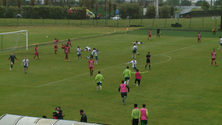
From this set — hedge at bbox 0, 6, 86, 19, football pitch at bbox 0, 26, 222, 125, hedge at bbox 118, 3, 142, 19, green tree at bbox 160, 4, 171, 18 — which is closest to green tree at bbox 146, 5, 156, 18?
green tree at bbox 160, 4, 171, 18

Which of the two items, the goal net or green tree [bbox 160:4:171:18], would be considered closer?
the goal net

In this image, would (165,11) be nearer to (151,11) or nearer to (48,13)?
(151,11)

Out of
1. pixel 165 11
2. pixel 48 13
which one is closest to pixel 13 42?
pixel 48 13

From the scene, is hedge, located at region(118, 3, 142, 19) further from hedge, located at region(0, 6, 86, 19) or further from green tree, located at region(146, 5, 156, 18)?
hedge, located at region(0, 6, 86, 19)

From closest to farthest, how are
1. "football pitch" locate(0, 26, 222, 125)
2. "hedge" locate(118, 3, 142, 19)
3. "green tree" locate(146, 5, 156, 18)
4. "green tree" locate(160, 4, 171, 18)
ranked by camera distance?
"football pitch" locate(0, 26, 222, 125) < "hedge" locate(118, 3, 142, 19) < "green tree" locate(146, 5, 156, 18) < "green tree" locate(160, 4, 171, 18)

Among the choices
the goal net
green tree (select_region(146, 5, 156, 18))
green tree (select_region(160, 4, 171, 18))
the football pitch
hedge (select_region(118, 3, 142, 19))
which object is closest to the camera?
the football pitch

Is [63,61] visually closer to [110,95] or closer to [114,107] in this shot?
[110,95]

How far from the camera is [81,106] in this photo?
69.5ft

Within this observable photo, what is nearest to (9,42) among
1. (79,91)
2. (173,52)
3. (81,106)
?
(173,52)

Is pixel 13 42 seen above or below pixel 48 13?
below

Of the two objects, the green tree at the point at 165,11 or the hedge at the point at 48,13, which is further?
the green tree at the point at 165,11

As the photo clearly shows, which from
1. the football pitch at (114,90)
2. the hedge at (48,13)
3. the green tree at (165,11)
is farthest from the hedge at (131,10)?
the football pitch at (114,90)

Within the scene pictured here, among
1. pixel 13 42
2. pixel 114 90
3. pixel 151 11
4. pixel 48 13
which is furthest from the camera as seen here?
pixel 151 11

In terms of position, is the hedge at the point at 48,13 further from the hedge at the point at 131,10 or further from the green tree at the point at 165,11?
the green tree at the point at 165,11
